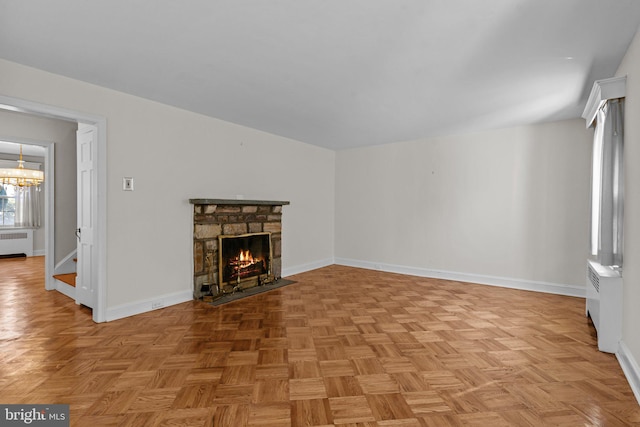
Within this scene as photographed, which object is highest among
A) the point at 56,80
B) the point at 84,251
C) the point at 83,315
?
the point at 56,80

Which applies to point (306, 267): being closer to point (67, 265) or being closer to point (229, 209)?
point (229, 209)

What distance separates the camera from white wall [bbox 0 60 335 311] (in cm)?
306

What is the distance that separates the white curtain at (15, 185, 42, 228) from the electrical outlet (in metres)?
6.45

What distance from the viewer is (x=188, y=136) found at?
3.93m

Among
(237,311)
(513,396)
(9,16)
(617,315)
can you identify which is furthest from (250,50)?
(617,315)

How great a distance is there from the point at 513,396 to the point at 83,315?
13.1ft

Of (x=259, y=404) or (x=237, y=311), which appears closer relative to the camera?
(x=259, y=404)

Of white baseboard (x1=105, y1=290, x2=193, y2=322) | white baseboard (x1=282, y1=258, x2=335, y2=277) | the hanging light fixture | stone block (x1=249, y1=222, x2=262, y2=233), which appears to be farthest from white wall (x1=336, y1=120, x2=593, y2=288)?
the hanging light fixture

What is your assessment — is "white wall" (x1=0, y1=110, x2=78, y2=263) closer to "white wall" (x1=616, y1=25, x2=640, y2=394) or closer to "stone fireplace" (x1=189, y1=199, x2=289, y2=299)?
"stone fireplace" (x1=189, y1=199, x2=289, y2=299)

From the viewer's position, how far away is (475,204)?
4977 millimetres

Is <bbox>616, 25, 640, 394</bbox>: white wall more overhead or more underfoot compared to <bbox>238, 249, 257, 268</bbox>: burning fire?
more overhead

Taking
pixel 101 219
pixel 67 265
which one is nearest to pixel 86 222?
pixel 101 219

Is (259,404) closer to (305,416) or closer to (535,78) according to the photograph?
(305,416)

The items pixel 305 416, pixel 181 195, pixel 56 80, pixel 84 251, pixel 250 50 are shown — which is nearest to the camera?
pixel 305 416
